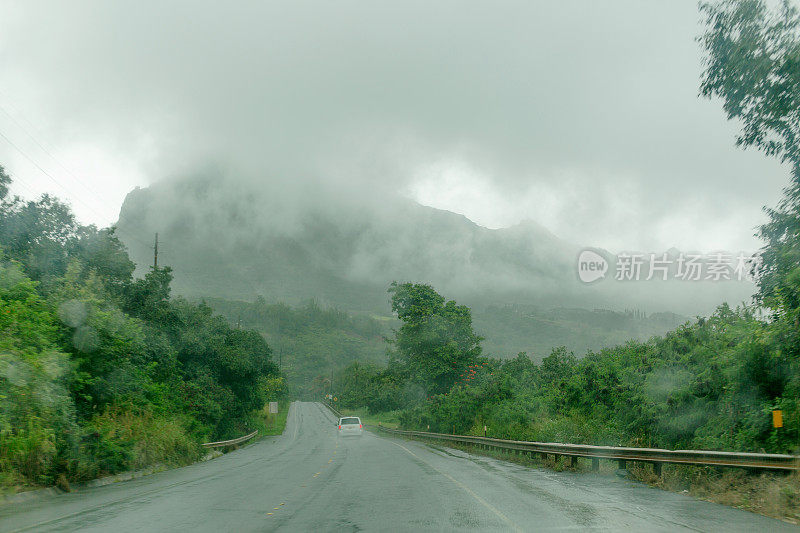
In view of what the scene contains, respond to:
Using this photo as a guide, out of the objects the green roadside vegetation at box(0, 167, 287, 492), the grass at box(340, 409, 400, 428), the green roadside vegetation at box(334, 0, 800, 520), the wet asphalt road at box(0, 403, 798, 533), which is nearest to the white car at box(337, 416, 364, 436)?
the green roadside vegetation at box(0, 167, 287, 492)

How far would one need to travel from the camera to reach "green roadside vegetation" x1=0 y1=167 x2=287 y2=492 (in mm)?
15180

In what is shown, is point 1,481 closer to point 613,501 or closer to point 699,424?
point 613,501

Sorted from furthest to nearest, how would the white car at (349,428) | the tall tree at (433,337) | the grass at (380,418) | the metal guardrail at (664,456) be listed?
the grass at (380,418) < the tall tree at (433,337) < the white car at (349,428) < the metal guardrail at (664,456)

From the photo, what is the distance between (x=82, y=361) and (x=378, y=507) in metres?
14.3

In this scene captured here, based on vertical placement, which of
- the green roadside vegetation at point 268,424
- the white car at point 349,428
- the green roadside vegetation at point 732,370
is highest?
the green roadside vegetation at point 732,370

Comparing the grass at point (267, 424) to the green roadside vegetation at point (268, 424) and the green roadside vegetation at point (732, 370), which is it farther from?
the green roadside vegetation at point (732, 370)

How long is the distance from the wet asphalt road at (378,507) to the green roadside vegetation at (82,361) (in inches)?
68.3

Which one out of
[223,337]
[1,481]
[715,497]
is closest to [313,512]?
[1,481]

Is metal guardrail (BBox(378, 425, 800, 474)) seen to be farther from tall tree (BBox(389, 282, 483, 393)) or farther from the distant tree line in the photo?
tall tree (BBox(389, 282, 483, 393))

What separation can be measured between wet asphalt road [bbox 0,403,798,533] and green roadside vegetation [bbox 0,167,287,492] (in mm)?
1735

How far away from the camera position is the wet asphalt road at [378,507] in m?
9.85

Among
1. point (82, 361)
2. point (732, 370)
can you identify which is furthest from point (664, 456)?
point (82, 361)

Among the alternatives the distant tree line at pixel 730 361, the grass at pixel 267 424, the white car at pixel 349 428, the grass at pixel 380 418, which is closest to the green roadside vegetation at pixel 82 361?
the white car at pixel 349 428

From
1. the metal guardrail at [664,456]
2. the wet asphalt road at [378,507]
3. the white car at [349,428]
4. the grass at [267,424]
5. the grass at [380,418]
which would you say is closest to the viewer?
the wet asphalt road at [378,507]
